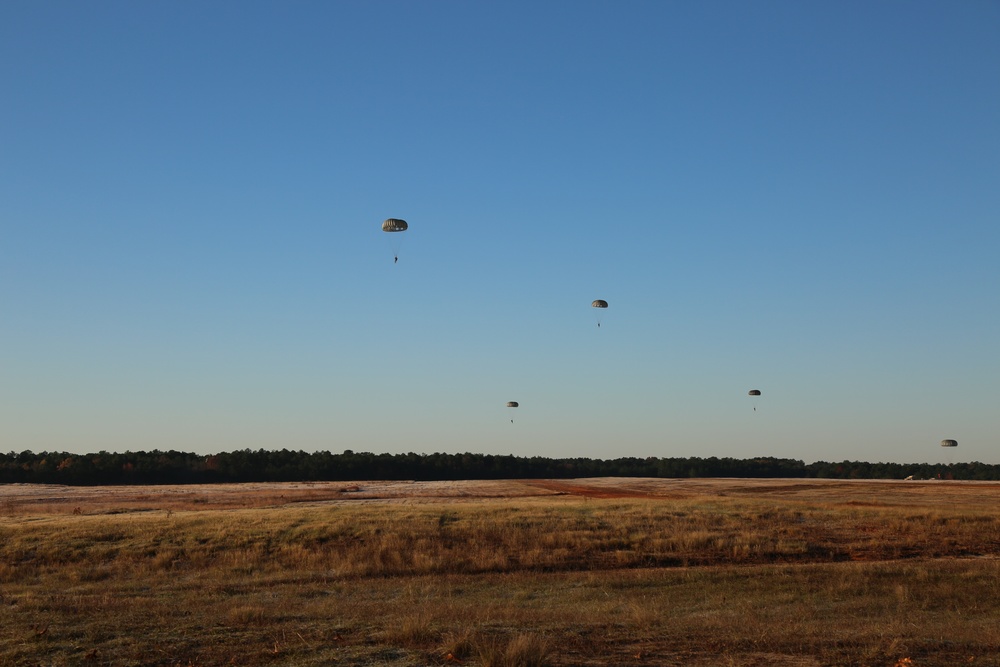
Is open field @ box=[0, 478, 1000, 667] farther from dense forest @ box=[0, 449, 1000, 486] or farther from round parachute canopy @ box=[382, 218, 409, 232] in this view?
dense forest @ box=[0, 449, 1000, 486]

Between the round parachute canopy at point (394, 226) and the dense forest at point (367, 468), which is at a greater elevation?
the round parachute canopy at point (394, 226)

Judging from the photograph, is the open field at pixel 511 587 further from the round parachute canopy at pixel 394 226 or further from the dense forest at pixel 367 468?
the dense forest at pixel 367 468

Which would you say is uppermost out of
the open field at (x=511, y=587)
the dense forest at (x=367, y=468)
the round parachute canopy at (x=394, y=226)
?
the round parachute canopy at (x=394, y=226)

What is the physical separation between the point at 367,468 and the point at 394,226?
8987cm

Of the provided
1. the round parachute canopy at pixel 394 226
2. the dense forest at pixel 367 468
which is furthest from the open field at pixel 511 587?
the dense forest at pixel 367 468

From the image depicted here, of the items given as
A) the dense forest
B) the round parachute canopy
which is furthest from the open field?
the dense forest

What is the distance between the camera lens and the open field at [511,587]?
46.8ft

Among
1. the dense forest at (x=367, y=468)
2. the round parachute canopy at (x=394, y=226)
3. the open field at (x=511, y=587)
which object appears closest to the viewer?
the open field at (x=511, y=587)

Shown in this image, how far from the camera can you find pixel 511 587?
2339cm

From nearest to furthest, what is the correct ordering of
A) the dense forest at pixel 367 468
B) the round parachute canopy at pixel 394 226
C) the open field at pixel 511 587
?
the open field at pixel 511 587 → the round parachute canopy at pixel 394 226 → the dense forest at pixel 367 468

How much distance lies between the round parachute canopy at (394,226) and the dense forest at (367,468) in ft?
266

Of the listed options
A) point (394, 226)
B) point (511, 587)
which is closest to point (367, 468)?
point (394, 226)

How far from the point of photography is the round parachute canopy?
5106cm

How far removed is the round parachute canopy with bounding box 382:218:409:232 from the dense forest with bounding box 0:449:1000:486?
80945mm
